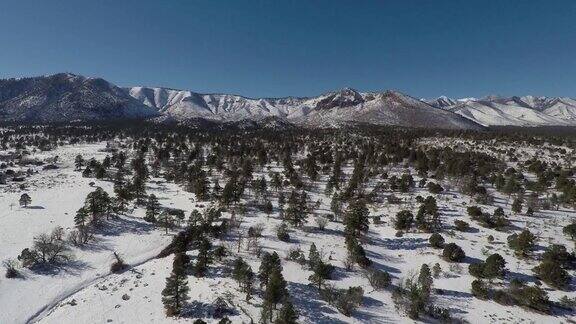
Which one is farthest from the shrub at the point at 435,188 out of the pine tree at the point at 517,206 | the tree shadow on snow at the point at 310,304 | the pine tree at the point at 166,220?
the pine tree at the point at 166,220

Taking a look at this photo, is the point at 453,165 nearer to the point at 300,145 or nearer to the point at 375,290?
the point at 375,290

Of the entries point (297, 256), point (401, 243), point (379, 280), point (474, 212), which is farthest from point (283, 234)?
point (474, 212)

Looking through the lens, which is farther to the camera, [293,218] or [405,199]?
[405,199]

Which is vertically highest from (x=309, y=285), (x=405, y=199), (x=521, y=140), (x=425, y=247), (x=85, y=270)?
(x=521, y=140)

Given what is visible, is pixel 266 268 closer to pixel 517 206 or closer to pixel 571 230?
pixel 571 230

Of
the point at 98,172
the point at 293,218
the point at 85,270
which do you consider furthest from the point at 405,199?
the point at 98,172

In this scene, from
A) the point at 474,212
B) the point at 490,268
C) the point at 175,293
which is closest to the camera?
the point at 175,293

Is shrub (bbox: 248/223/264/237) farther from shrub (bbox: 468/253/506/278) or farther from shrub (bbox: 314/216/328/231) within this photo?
shrub (bbox: 468/253/506/278)
